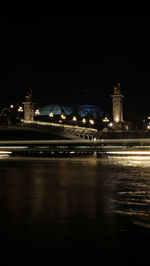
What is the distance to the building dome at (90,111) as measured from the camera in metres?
158

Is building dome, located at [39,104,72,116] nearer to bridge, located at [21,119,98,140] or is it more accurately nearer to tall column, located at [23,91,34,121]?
tall column, located at [23,91,34,121]

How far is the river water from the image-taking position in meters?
5.04

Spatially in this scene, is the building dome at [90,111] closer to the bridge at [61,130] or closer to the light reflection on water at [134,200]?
the bridge at [61,130]

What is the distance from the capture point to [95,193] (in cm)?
1029

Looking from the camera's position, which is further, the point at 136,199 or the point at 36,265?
the point at 136,199

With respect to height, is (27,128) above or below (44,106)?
below

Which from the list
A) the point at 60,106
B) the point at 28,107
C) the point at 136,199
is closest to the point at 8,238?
the point at 136,199

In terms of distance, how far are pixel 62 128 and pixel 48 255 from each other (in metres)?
84.1

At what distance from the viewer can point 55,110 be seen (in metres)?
158

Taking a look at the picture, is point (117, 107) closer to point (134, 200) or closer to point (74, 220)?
point (134, 200)

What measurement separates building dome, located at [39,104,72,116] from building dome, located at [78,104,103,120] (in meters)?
5.06

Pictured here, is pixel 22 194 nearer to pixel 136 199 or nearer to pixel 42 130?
pixel 136 199

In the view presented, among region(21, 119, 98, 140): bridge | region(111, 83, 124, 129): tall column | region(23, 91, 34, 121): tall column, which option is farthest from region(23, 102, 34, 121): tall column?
region(111, 83, 124, 129): tall column

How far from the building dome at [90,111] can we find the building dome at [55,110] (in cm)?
506
